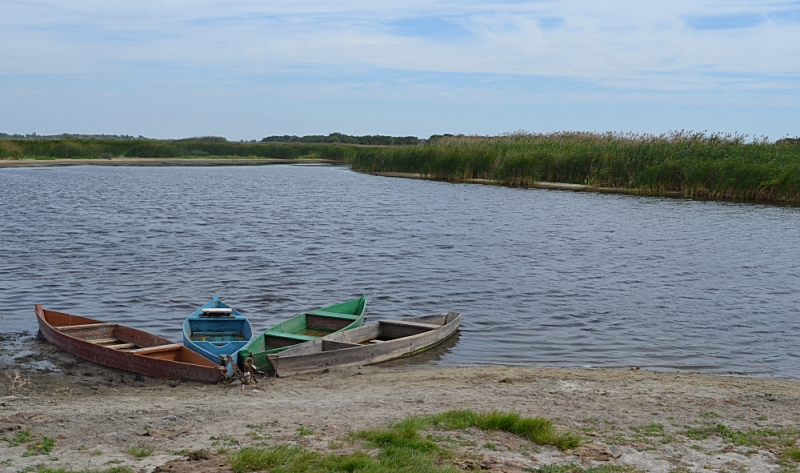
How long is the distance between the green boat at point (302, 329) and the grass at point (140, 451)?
3937mm

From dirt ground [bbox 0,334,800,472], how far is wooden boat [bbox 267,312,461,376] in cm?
22

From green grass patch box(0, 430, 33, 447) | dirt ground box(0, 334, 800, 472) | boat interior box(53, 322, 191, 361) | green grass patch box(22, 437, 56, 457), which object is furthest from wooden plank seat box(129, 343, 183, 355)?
green grass patch box(22, 437, 56, 457)

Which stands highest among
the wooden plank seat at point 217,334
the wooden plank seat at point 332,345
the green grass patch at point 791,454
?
the green grass patch at point 791,454

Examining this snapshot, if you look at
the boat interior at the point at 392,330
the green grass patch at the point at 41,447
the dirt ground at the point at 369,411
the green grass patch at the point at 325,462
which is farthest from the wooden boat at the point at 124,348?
the green grass patch at the point at 325,462

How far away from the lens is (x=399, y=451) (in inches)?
258

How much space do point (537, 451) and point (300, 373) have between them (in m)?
4.89

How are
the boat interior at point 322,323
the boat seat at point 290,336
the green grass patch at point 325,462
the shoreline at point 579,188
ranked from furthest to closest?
the shoreline at point 579,188
the boat interior at point 322,323
the boat seat at point 290,336
the green grass patch at point 325,462

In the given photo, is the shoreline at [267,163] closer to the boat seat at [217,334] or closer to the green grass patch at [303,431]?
the boat seat at [217,334]

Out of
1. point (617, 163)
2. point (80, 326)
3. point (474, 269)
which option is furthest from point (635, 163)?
point (80, 326)

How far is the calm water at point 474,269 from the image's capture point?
14.0 m

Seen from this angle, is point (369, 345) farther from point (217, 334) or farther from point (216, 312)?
point (216, 312)

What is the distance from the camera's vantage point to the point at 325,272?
20406mm

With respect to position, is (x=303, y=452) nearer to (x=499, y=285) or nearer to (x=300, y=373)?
(x=300, y=373)

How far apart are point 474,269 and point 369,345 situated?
380 inches
